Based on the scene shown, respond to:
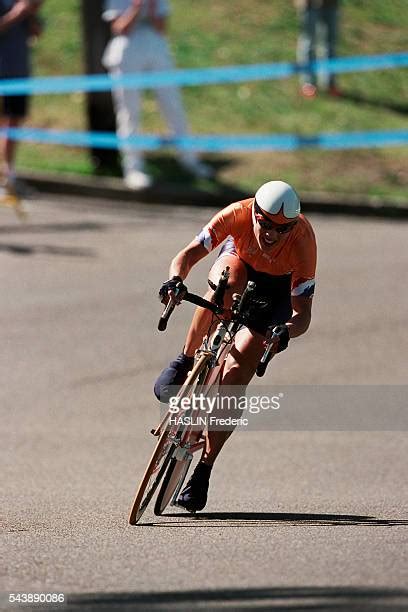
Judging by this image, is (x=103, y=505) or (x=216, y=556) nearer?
(x=216, y=556)

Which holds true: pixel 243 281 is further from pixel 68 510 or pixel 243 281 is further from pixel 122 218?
pixel 122 218

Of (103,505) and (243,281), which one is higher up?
(243,281)

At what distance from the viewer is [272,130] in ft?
54.9

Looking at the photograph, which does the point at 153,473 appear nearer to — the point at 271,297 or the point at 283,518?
the point at 283,518

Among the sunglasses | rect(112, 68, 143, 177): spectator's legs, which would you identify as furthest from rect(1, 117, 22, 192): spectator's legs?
the sunglasses

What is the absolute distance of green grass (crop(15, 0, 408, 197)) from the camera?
1584 centimetres

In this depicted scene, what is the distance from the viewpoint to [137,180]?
49.9 ft

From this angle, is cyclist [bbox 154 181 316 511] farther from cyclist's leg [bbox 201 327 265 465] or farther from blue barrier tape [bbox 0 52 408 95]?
blue barrier tape [bbox 0 52 408 95]

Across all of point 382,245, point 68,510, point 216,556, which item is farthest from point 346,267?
point 216,556

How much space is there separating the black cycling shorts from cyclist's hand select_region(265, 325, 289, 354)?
0.42m

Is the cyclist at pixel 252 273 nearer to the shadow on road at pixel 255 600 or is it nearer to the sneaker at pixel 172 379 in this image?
the sneaker at pixel 172 379

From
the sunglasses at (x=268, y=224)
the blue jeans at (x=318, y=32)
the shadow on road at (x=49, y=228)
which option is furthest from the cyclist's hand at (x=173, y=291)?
the blue jeans at (x=318, y=32)

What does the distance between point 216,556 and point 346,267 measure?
7.54 meters

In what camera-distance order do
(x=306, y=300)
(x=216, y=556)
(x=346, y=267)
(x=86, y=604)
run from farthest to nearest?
(x=346, y=267) < (x=306, y=300) < (x=216, y=556) < (x=86, y=604)
